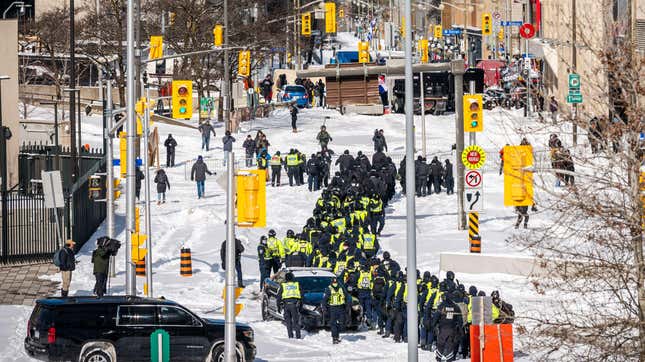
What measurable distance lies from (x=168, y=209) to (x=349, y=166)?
6498 millimetres

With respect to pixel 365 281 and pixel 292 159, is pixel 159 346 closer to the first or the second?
pixel 365 281

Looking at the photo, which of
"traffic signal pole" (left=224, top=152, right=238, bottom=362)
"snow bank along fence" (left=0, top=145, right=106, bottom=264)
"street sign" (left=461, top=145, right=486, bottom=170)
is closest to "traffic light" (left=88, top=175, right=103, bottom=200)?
"snow bank along fence" (left=0, top=145, right=106, bottom=264)

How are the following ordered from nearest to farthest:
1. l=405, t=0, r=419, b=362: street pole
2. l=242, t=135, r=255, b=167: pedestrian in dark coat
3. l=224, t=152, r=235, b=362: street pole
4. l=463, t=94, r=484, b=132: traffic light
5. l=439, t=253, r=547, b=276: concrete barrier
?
l=224, t=152, r=235, b=362: street pole → l=405, t=0, r=419, b=362: street pole → l=439, t=253, r=547, b=276: concrete barrier → l=463, t=94, r=484, b=132: traffic light → l=242, t=135, r=255, b=167: pedestrian in dark coat

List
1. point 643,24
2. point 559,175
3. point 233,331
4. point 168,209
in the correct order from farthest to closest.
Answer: point 643,24 < point 168,209 < point 233,331 < point 559,175

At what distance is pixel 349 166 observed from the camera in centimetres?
4822

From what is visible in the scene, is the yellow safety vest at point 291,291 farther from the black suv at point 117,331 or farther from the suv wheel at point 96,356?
the suv wheel at point 96,356

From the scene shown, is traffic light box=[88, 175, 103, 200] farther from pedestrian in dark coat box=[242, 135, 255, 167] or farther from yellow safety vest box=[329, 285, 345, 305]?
yellow safety vest box=[329, 285, 345, 305]

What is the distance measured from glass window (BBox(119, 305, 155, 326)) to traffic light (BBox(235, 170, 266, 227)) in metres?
5.00

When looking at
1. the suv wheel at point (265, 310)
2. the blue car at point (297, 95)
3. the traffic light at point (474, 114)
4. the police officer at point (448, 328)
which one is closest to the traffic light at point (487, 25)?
the blue car at point (297, 95)

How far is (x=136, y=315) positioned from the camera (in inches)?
967

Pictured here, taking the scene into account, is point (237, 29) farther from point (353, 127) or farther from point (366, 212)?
point (366, 212)

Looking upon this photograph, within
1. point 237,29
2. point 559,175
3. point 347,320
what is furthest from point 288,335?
point 237,29

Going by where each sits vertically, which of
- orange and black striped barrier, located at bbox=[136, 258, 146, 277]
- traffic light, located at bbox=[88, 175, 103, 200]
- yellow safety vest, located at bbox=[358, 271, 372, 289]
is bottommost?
orange and black striped barrier, located at bbox=[136, 258, 146, 277]

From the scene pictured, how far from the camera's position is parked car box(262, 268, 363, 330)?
28641 millimetres
